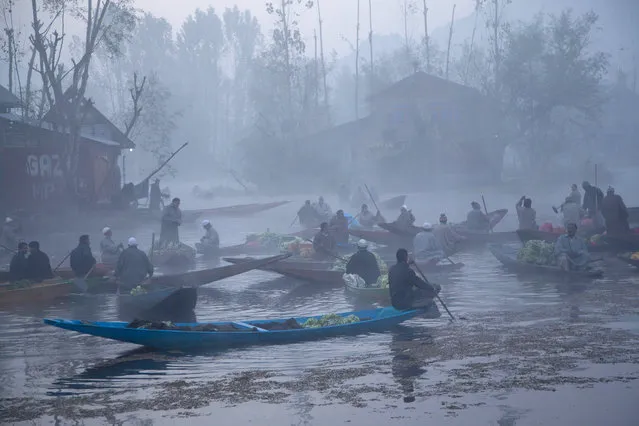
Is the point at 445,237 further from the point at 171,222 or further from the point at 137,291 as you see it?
the point at 137,291

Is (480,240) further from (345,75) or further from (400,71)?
(345,75)

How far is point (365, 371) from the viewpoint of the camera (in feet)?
36.0

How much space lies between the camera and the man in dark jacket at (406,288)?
533 inches

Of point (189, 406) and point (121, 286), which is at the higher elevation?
point (121, 286)

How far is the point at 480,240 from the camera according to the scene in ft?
82.1

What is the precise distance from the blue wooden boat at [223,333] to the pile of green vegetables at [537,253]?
21.2ft

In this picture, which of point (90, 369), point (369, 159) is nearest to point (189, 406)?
point (90, 369)

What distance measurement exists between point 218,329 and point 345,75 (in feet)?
326

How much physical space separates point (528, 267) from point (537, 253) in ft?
1.29

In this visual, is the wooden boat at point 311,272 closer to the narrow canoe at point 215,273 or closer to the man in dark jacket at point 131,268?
the narrow canoe at point 215,273

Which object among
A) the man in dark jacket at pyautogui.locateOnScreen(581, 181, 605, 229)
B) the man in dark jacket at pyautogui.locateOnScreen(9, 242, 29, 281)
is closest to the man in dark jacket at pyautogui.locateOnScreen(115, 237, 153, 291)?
the man in dark jacket at pyautogui.locateOnScreen(9, 242, 29, 281)

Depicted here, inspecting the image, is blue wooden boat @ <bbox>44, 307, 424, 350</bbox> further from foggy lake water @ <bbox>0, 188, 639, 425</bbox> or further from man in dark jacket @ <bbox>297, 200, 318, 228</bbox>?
man in dark jacket @ <bbox>297, 200, 318, 228</bbox>

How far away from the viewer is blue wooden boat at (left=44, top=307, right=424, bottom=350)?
11648mm

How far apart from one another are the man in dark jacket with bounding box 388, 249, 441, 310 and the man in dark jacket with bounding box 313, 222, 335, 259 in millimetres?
6580
